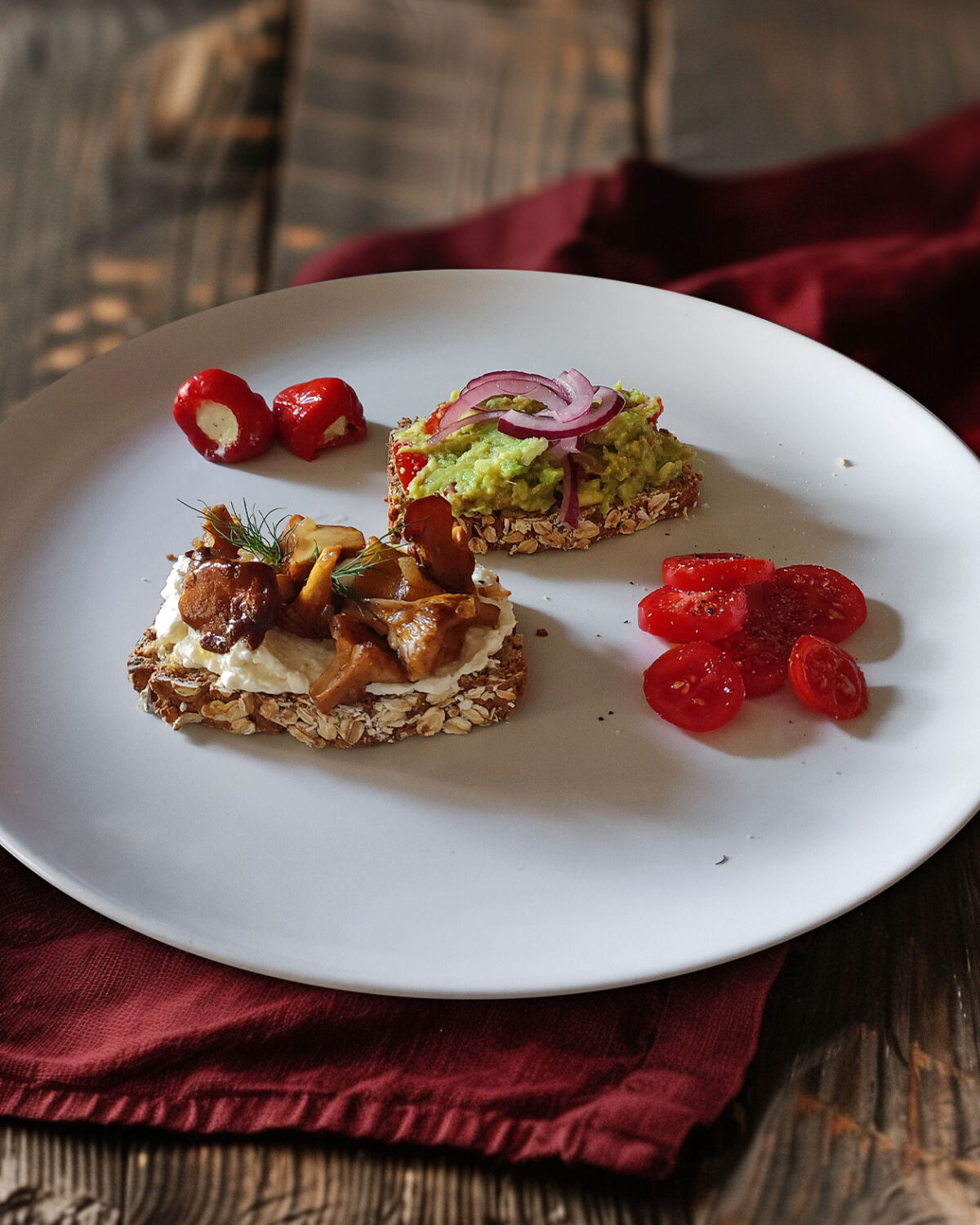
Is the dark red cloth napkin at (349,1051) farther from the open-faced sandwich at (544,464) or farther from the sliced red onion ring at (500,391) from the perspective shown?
the sliced red onion ring at (500,391)

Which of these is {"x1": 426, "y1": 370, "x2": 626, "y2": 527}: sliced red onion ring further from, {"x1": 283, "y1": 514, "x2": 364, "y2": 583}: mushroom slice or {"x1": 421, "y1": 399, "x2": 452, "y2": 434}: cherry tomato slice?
{"x1": 283, "y1": 514, "x2": 364, "y2": 583}: mushroom slice

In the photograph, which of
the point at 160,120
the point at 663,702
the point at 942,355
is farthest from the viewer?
the point at 160,120

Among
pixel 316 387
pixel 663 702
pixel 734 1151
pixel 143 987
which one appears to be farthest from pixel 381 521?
pixel 734 1151

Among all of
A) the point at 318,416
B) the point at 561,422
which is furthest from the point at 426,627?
the point at 318,416

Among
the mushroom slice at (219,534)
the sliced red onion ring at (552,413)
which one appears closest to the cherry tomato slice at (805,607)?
the sliced red onion ring at (552,413)

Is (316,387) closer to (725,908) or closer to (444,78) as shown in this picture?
(725,908)

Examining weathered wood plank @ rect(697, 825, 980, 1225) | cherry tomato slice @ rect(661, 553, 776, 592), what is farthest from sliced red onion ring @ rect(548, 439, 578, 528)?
weathered wood plank @ rect(697, 825, 980, 1225)
